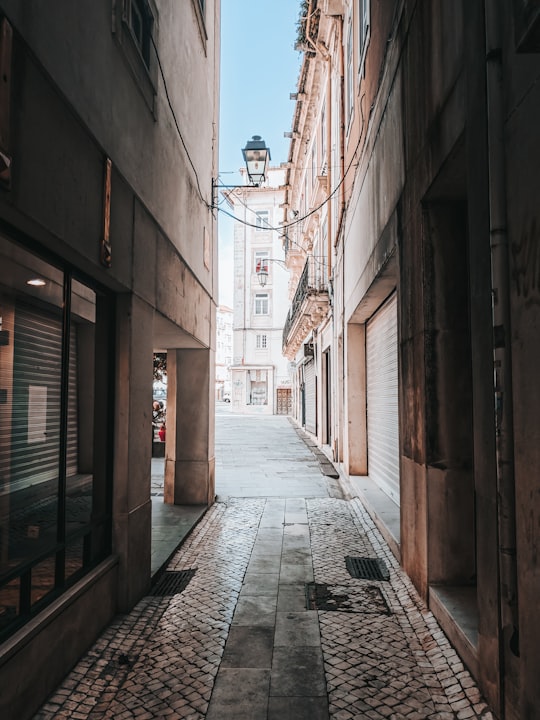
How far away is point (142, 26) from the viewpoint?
5598 millimetres

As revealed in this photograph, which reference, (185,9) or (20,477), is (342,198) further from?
(20,477)

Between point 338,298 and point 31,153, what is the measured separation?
10.9 m

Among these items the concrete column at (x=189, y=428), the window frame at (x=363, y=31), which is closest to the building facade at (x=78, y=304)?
the concrete column at (x=189, y=428)

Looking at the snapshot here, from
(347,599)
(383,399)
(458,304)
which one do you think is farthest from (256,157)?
(347,599)

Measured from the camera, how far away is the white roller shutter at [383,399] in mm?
8484

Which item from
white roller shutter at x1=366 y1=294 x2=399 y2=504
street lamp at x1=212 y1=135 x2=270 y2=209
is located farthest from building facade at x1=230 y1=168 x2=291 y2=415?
street lamp at x1=212 y1=135 x2=270 y2=209

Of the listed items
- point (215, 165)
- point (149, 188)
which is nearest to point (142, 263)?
point (149, 188)

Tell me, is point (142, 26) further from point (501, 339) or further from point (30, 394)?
point (501, 339)

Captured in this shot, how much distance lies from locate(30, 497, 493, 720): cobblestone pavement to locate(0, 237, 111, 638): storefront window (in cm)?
73

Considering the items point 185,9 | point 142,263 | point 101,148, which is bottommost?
point 142,263

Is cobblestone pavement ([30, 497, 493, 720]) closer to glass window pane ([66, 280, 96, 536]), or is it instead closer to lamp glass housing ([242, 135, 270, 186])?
glass window pane ([66, 280, 96, 536])

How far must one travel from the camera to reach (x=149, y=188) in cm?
573

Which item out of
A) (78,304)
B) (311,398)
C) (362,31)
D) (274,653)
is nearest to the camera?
(274,653)

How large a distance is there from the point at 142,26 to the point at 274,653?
19.1 ft
